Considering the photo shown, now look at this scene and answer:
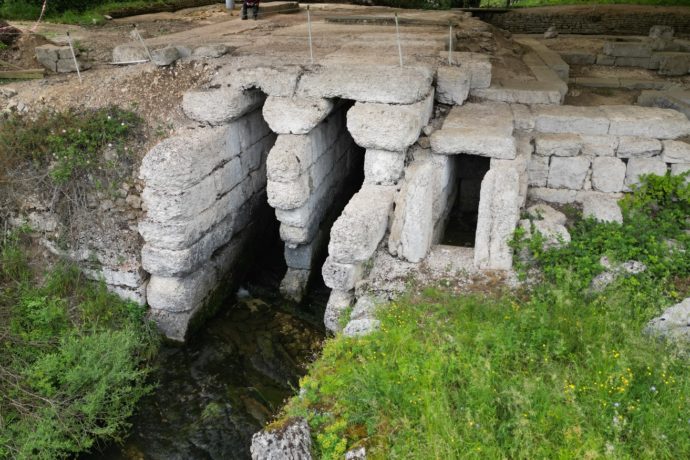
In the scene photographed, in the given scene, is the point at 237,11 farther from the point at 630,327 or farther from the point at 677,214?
the point at 630,327

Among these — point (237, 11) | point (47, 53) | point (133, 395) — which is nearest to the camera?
point (133, 395)

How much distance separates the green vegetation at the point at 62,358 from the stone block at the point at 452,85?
15.1 feet

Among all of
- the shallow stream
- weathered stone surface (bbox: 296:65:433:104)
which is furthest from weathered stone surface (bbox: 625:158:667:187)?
the shallow stream

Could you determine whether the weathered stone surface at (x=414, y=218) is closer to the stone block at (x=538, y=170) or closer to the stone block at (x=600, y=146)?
the stone block at (x=538, y=170)

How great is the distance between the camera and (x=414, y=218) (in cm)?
615

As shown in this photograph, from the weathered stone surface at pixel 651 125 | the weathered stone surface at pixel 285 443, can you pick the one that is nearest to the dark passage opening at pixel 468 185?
the weathered stone surface at pixel 651 125

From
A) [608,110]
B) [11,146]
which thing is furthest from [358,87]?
[11,146]

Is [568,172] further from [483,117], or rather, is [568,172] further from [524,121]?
[483,117]

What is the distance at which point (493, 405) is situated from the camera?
435cm

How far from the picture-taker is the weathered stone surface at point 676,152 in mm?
7008

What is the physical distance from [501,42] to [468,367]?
27.8 feet

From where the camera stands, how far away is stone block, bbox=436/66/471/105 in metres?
7.58

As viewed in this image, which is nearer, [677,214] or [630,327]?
[630,327]

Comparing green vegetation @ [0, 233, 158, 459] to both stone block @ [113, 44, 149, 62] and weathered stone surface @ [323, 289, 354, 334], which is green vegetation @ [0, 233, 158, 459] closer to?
weathered stone surface @ [323, 289, 354, 334]
